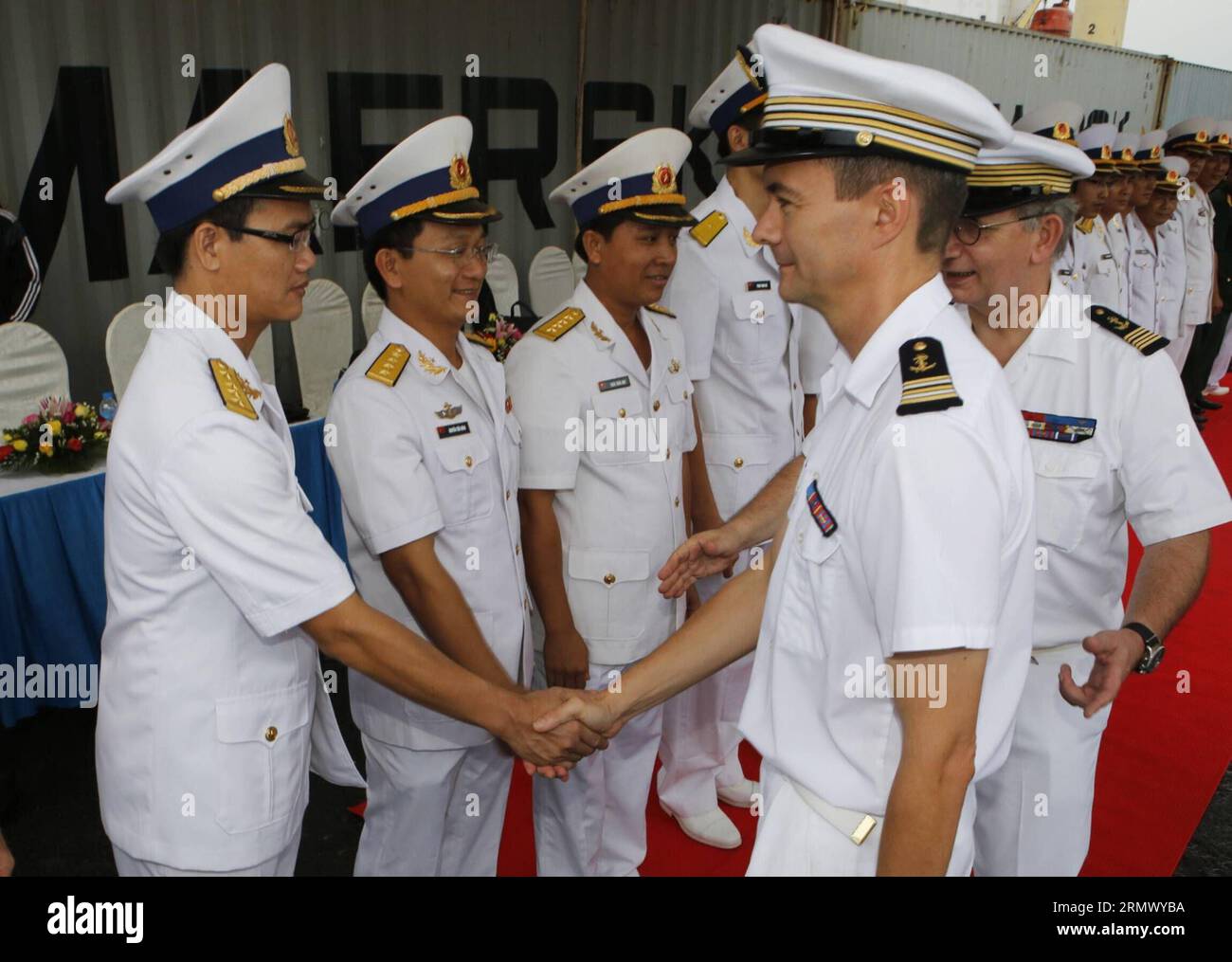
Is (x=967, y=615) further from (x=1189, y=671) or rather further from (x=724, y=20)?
(x=724, y=20)

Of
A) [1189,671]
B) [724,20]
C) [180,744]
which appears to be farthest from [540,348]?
[724,20]

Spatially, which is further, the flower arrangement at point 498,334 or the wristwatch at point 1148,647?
the flower arrangement at point 498,334

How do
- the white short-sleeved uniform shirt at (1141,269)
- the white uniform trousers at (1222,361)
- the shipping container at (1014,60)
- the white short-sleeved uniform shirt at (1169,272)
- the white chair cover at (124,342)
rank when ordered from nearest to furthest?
the white chair cover at (124,342) → the white short-sleeved uniform shirt at (1141,269) → the white short-sleeved uniform shirt at (1169,272) → the shipping container at (1014,60) → the white uniform trousers at (1222,361)

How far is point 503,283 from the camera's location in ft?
19.8

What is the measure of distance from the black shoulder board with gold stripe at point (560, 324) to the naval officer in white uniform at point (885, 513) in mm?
1105

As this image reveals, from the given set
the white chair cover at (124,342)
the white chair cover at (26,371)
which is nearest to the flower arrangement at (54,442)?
the white chair cover at (26,371)

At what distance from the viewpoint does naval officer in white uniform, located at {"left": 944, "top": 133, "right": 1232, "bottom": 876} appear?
1.83 metres

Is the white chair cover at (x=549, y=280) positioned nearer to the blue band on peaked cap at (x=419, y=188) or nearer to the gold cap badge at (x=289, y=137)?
the blue band on peaked cap at (x=419, y=188)

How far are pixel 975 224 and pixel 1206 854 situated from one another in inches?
85.1

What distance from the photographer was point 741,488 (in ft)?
10.1

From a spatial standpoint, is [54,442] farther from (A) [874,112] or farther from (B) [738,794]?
(A) [874,112]

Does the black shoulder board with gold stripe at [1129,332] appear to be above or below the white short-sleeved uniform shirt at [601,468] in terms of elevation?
above

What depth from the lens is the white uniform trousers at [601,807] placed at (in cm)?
248

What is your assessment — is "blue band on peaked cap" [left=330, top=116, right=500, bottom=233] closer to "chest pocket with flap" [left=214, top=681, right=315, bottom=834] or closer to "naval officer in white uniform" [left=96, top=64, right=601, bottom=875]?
"naval officer in white uniform" [left=96, top=64, right=601, bottom=875]
